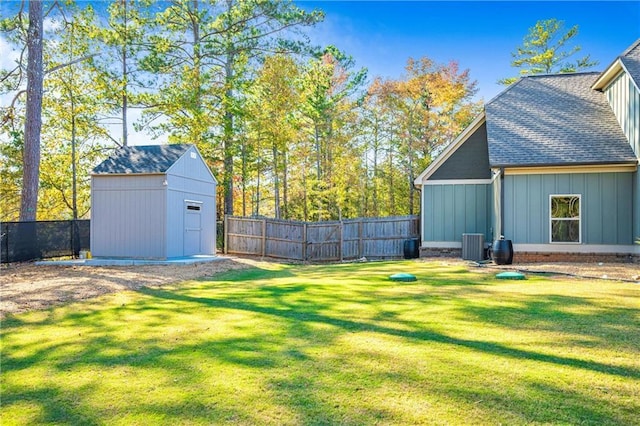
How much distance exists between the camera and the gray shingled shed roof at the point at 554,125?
430 inches

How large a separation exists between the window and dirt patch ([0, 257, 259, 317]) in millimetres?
9040

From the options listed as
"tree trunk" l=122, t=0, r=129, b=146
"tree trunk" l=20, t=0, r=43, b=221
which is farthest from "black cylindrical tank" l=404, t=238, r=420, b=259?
"tree trunk" l=122, t=0, r=129, b=146

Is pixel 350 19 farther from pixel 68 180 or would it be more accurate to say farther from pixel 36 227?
pixel 68 180

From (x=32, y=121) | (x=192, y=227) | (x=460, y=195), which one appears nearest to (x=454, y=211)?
(x=460, y=195)

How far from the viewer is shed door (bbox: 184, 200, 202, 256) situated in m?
14.3

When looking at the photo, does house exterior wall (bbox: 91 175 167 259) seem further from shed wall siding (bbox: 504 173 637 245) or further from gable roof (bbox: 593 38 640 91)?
gable roof (bbox: 593 38 640 91)

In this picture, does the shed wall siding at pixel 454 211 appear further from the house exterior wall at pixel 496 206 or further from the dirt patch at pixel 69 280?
the dirt patch at pixel 69 280

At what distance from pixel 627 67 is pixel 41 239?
17587 mm

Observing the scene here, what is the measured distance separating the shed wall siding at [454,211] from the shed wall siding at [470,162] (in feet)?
1.10

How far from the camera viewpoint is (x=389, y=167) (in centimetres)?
2828

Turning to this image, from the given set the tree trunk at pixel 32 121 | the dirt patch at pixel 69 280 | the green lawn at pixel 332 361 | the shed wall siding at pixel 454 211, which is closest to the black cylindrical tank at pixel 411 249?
the shed wall siding at pixel 454 211

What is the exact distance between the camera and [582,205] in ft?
36.1

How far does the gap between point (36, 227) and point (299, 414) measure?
1334cm

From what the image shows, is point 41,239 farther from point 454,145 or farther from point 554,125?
point 554,125
